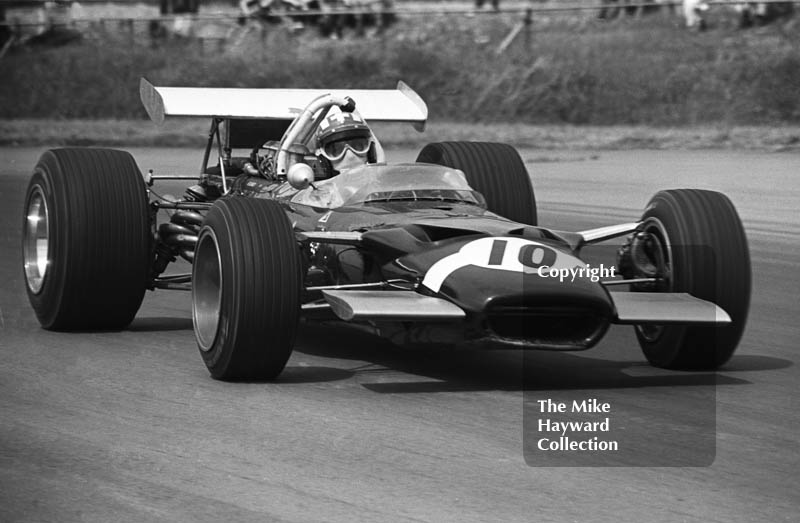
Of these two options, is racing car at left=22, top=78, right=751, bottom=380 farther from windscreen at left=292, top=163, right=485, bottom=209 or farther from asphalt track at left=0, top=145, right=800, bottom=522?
asphalt track at left=0, top=145, right=800, bottom=522

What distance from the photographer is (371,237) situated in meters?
7.74

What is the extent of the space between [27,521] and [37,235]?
484cm

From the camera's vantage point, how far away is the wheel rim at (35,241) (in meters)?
9.59

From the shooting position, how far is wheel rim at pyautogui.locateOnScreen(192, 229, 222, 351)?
785cm

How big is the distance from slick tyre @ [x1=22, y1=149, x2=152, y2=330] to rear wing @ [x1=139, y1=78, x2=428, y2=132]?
31.7 inches

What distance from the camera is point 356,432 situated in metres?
6.52

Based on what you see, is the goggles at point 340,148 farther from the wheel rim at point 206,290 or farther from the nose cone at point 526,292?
the nose cone at point 526,292

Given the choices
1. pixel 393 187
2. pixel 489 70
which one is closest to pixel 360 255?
pixel 393 187

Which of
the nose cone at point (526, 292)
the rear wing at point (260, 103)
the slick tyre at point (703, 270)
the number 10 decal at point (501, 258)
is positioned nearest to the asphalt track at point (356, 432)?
the slick tyre at point (703, 270)

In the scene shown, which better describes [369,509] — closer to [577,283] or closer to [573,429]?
[573,429]

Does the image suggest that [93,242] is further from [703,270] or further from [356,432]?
[703,270]

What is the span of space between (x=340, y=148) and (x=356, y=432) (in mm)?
3036

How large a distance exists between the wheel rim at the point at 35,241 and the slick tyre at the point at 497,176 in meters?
2.67

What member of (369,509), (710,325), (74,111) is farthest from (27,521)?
(74,111)
